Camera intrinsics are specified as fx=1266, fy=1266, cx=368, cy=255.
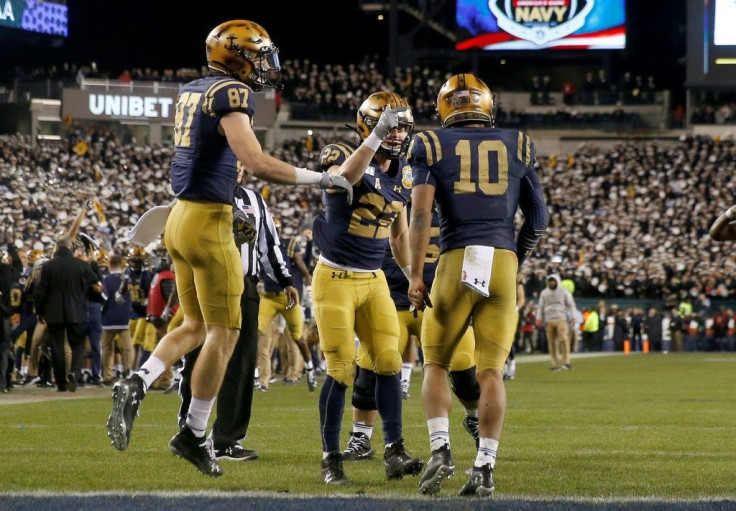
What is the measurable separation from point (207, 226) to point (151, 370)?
0.75m

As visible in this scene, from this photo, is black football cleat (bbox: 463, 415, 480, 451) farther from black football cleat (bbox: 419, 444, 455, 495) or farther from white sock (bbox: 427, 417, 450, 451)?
black football cleat (bbox: 419, 444, 455, 495)

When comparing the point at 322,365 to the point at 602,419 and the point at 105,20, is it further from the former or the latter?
the point at 105,20

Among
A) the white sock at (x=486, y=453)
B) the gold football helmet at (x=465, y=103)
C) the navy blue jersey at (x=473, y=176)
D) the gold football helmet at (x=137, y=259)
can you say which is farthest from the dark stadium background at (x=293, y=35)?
the white sock at (x=486, y=453)

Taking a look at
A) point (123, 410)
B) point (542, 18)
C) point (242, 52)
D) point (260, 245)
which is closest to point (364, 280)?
point (242, 52)

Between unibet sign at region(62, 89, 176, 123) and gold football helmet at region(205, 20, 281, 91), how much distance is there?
35.6 meters

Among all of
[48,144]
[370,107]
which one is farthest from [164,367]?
[48,144]

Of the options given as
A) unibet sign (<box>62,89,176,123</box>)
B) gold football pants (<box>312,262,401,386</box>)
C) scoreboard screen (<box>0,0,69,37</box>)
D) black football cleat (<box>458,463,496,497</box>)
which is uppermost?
scoreboard screen (<box>0,0,69,37</box>)

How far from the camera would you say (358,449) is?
733cm

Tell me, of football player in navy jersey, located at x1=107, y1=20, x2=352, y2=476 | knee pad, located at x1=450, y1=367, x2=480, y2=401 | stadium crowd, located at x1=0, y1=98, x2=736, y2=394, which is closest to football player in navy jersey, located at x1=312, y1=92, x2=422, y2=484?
football player in navy jersey, located at x1=107, y1=20, x2=352, y2=476

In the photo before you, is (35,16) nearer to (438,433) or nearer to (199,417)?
(199,417)

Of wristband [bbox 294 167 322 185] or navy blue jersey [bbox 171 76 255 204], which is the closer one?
wristband [bbox 294 167 322 185]

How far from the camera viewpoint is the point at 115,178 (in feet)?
123

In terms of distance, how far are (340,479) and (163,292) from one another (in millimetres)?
7683

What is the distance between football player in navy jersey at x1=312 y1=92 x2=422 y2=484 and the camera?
21.8 ft
